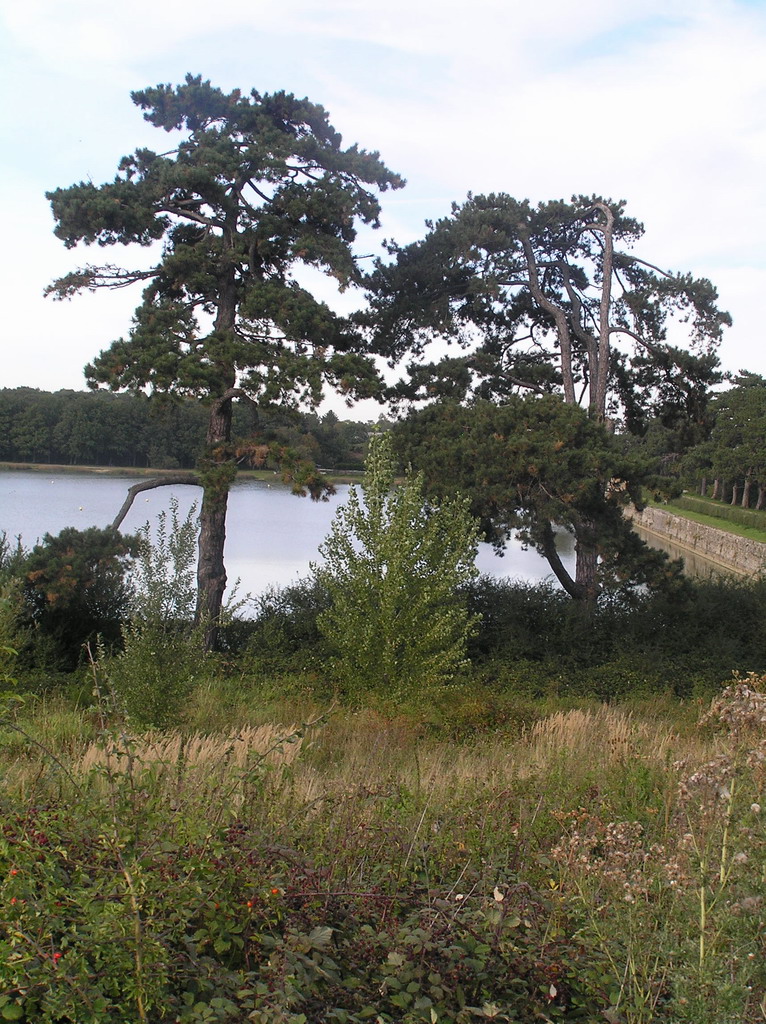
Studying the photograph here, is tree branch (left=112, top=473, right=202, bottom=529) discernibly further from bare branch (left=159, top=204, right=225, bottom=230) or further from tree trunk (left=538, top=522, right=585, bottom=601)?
tree trunk (left=538, top=522, right=585, bottom=601)

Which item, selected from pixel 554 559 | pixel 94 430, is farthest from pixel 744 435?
pixel 94 430

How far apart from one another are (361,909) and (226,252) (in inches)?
581

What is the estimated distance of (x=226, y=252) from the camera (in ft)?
54.0

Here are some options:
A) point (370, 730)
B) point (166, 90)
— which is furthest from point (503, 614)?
point (166, 90)

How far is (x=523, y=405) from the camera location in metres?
Result: 16.5

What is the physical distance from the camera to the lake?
2431 cm

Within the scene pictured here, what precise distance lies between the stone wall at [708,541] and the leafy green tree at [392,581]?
12.6 meters

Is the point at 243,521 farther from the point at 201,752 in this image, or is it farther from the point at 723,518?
the point at 723,518

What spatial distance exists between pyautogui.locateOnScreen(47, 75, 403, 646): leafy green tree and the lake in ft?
19.0

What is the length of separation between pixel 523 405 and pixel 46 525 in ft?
46.9

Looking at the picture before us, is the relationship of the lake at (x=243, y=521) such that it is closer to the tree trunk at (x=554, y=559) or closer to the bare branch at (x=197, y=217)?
the tree trunk at (x=554, y=559)

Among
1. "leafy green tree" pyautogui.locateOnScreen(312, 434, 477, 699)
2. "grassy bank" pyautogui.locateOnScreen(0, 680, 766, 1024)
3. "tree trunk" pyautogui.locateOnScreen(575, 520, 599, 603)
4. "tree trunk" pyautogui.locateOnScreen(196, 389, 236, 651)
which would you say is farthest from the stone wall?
"grassy bank" pyautogui.locateOnScreen(0, 680, 766, 1024)

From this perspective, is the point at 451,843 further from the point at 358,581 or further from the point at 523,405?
the point at 523,405

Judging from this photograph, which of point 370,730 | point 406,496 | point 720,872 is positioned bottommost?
point 370,730
